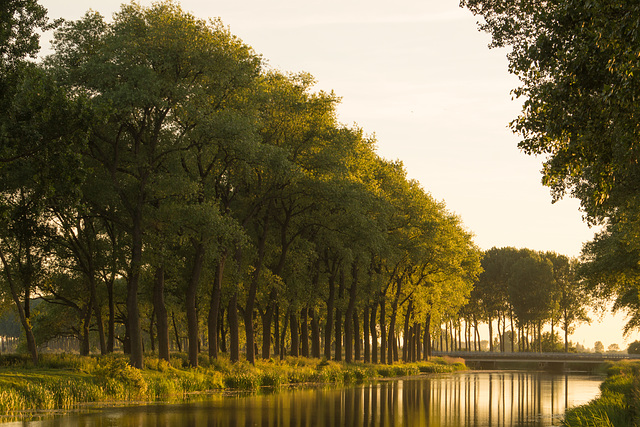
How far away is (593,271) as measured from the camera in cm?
5003

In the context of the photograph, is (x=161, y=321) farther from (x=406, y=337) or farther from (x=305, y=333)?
(x=406, y=337)

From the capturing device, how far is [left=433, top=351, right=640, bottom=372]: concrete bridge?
117 meters

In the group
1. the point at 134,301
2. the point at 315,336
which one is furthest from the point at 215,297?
the point at 315,336

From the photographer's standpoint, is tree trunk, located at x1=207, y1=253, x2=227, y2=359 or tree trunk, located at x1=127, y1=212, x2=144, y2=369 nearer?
tree trunk, located at x1=127, y1=212, x2=144, y2=369

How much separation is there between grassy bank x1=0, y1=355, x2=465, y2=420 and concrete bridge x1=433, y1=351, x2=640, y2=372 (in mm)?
74856

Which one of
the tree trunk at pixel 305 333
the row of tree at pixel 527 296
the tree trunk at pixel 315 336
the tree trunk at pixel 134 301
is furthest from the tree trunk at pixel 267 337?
the row of tree at pixel 527 296

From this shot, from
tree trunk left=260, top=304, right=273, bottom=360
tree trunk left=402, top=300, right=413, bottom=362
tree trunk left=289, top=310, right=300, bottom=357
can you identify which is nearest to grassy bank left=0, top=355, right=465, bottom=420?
tree trunk left=260, top=304, right=273, bottom=360

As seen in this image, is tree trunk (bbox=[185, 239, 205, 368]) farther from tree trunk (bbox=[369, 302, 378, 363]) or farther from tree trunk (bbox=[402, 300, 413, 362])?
tree trunk (bbox=[402, 300, 413, 362])

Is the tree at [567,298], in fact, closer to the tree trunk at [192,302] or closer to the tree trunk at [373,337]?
the tree trunk at [373,337]

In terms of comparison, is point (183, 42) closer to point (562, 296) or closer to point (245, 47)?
point (245, 47)

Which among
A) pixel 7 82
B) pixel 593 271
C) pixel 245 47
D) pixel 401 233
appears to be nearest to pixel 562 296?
pixel 401 233

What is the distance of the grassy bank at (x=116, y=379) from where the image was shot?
1085 inches

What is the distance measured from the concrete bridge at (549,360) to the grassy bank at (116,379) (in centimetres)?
7486

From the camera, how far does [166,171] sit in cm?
4159
